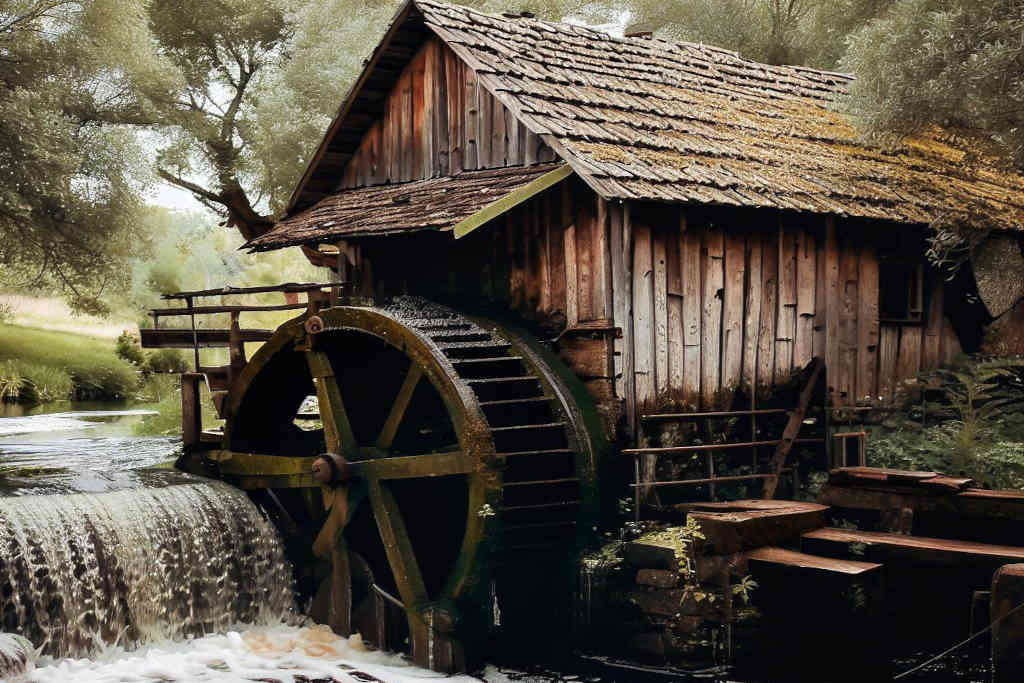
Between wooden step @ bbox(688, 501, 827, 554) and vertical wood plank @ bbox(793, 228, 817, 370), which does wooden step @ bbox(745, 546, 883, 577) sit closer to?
wooden step @ bbox(688, 501, 827, 554)

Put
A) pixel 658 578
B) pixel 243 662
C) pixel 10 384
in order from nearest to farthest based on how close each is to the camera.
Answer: pixel 658 578 → pixel 243 662 → pixel 10 384

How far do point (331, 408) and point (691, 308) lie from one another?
334 cm

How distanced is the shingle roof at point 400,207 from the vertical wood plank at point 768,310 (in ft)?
7.33

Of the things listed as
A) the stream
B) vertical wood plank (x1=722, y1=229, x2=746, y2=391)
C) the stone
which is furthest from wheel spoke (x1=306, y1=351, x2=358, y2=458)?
the stone

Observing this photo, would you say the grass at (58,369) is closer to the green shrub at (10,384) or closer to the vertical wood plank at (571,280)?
the green shrub at (10,384)

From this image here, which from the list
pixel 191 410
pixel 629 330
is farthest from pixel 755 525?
pixel 191 410

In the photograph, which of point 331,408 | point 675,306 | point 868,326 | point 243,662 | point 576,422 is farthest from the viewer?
point 868,326

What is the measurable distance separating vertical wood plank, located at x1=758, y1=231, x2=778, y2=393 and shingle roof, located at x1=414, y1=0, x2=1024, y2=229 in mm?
647

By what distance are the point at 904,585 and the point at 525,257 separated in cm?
441

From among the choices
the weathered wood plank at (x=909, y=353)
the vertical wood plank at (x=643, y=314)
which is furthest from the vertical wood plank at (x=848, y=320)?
the vertical wood plank at (x=643, y=314)

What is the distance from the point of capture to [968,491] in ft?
29.0

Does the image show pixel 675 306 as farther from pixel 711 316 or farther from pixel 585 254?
pixel 585 254

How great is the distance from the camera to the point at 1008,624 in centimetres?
709

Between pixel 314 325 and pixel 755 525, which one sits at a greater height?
pixel 314 325
